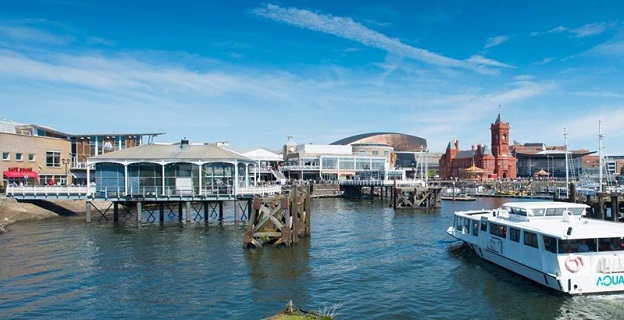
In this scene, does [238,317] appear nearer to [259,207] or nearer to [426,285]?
[426,285]

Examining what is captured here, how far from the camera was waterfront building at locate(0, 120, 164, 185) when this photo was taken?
196ft

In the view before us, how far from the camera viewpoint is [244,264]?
29.1 meters

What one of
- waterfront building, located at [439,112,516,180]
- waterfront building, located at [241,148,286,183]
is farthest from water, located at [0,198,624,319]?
waterfront building, located at [439,112,516,180]

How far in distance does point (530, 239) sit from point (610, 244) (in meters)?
3.60

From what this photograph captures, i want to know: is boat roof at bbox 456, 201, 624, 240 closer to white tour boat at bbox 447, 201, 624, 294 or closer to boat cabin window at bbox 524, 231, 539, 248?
white tour boat at bbox 447, 201, 624, 294

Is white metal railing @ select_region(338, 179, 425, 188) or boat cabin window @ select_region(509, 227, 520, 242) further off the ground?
white metal railing @ select_region(338, 179, 425, 188)

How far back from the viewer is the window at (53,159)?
217 ft

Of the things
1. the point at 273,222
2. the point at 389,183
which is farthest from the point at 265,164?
the point at 273,222

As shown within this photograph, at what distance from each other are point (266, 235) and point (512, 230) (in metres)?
16.5

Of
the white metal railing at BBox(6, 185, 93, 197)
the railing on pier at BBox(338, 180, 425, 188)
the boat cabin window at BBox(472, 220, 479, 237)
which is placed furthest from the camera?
the railing on pier at BBox(338, 180, 425, 188)


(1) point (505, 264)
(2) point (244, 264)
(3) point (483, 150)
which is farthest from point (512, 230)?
(3) point (483, 150)

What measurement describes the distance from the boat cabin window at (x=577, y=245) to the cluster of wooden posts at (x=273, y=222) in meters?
18.1

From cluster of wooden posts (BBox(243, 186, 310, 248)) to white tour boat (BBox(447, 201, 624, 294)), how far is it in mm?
14264

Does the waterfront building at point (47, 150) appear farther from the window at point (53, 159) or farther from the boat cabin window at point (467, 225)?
the boat cabin window at point (467, 225)
